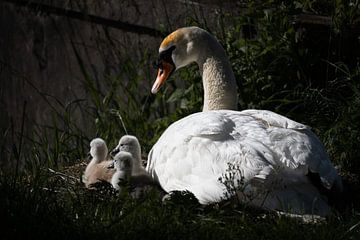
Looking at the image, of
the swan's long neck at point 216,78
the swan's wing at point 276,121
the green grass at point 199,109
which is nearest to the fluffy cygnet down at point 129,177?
the green grass at point 199,109

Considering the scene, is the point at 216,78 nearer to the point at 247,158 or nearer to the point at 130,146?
the point at 130,146

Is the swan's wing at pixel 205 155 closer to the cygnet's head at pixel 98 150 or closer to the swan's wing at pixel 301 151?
the swan's wing at pixel 301 151

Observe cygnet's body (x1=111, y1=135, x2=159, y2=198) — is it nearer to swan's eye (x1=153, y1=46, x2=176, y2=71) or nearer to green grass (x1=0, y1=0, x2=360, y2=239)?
green grass (x1=0, y1=0, x2=360, y2=239)

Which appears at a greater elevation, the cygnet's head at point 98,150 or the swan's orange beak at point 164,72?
the swan's orange beak at point 164,72

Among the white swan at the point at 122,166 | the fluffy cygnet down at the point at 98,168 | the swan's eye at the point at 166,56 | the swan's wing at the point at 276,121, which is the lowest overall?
the fluffy cygnet down at the point at 98,168

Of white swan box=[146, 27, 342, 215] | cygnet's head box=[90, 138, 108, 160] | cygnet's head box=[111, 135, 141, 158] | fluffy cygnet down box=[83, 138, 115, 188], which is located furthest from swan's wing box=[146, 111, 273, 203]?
cygnet's head box=[90, 138, 108, 160]

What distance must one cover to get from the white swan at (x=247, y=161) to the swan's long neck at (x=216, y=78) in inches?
31.4

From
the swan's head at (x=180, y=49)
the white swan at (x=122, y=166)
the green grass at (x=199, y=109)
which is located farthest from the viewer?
the swan's head at (x=180, y=49)

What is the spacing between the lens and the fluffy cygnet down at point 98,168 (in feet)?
22.9

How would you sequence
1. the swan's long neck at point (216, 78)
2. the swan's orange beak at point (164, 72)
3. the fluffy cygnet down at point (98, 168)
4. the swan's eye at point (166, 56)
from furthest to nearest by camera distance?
the swan's orange beak at point (164, 72) → the swan's eye at point (166, 56) → the swan's long neck at point (216, 78) → the fluffy cygnet down at point (98, 168)

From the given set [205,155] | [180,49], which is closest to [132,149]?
[205,155]

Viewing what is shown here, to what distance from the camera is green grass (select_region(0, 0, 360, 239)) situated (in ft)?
18.6

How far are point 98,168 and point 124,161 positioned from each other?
1.53 feet

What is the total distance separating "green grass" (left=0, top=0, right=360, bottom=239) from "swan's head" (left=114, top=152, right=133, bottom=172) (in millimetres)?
306
